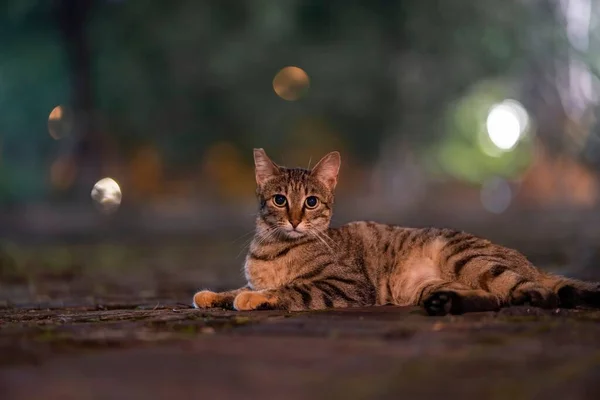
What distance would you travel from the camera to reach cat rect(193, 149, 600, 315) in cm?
591

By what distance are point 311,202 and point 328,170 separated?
38cm

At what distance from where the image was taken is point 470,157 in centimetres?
5369

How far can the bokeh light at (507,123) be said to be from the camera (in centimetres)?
4171

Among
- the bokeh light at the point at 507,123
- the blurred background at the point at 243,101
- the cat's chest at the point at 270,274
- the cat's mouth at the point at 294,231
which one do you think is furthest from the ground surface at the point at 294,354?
the bokeh light at the point at 507,123

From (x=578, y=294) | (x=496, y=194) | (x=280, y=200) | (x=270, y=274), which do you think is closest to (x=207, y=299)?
(x=270, y=274)

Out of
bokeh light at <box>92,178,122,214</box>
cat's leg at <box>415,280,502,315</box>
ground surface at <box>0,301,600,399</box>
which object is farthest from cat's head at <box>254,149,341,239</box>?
bokeh light at <box>92,178,122,214</box>

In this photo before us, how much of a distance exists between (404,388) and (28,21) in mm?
26594

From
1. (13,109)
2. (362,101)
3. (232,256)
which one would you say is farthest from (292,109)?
(232,256)

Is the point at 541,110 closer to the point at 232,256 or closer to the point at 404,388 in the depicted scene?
the point at 232,256

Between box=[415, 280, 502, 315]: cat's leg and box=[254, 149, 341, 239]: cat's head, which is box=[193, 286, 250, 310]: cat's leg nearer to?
box=[254, 149, 341, 239]: cat's head

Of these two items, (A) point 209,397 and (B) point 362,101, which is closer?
(A) point 209,397

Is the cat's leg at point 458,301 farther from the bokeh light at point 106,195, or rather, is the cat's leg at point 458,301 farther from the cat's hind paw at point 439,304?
the bokeh light at point 106,195

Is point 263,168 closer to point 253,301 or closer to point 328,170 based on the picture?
point 328,170

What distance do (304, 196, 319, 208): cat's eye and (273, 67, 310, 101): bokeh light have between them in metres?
26.2
